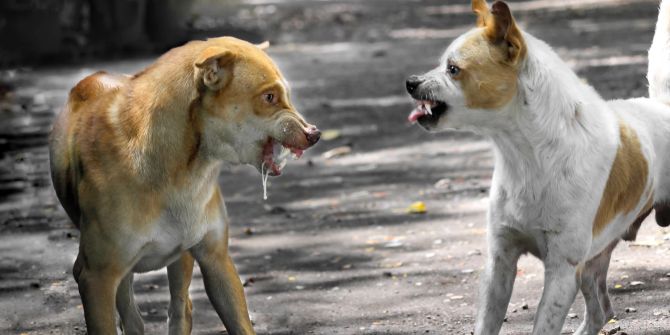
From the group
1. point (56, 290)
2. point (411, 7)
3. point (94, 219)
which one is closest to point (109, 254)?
point (94, 219)

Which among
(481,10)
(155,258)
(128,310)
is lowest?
(128,310)

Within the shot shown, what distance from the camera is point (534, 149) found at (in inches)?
219

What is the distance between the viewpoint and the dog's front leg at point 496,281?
577 centimetres

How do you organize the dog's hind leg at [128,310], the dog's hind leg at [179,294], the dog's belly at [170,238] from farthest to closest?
the dog's hind leg at [128,310]
the dog's hind leg at [179,294]
the dog's belly at [170,238]

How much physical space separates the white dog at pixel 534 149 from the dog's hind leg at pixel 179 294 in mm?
1341

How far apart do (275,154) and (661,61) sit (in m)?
2.20

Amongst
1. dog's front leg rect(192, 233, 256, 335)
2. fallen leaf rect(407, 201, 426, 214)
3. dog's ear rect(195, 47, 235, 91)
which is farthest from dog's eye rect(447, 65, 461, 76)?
fallen leaf rect(407, 201, 426, 214)

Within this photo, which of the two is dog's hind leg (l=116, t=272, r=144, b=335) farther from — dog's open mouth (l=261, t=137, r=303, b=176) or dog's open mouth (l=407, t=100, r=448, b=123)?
dog's open mouth (l=407, t=100, r=448, b=123)

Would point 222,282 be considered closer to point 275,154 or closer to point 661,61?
point 275,154

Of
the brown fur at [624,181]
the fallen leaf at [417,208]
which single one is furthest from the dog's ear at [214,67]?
the fallen leaf at [417,208]

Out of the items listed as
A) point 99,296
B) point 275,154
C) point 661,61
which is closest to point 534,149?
point 275,154

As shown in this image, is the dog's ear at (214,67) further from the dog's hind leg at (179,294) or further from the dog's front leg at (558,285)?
the dog's front leg at (558,285)

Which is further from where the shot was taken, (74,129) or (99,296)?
(74,129)

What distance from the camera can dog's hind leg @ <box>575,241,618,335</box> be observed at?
6273 mm
